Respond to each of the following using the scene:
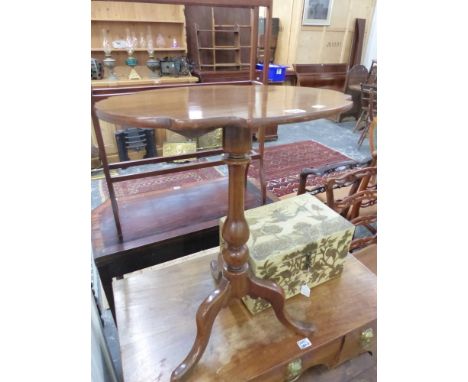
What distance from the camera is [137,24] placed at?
10.1 ft

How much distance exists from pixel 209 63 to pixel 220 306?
3.24 meters

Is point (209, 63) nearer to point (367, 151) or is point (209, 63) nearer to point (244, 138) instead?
point (367, 151)

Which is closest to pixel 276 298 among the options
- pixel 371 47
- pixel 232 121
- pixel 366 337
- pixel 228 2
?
pixel 366 337

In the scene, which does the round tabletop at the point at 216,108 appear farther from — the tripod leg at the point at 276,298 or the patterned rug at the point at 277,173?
the patterned rug at the point at 277,173

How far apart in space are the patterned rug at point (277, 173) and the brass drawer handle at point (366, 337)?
1608mm

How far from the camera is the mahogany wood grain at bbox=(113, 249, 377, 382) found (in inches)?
30.7

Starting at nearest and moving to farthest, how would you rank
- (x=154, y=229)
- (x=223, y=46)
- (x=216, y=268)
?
(x=216, y=268) → (x=154, y=229) → (x=223, y=46)

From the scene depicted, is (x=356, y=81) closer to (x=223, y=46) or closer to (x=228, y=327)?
(x=223, y=46)

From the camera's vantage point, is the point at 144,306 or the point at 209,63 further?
the point at 209,63

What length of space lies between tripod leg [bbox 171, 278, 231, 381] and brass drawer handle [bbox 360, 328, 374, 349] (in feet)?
1.59

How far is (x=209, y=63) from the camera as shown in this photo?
3.48 meters

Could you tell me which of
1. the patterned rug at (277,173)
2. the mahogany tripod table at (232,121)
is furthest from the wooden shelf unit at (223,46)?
the mahogany tripod table at (232,121)

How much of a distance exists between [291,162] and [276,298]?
8.20 ft
